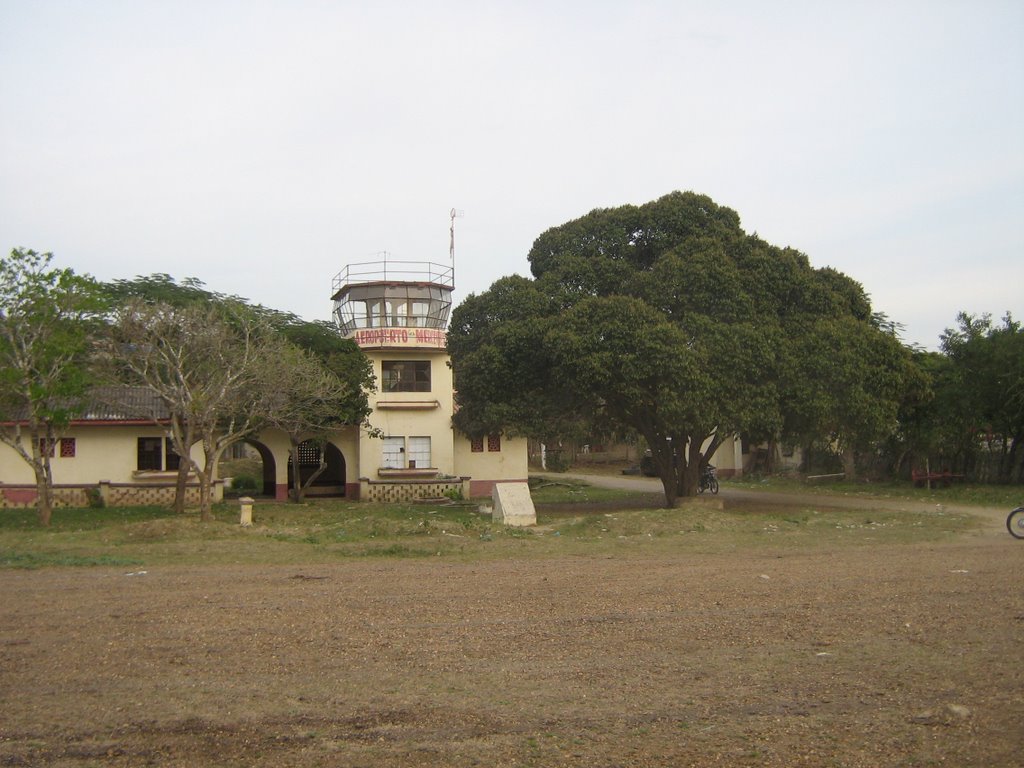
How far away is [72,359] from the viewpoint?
69.7ft

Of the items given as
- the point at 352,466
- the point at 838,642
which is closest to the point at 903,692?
the point at 838,642

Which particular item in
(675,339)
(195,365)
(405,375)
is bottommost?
(195,365)

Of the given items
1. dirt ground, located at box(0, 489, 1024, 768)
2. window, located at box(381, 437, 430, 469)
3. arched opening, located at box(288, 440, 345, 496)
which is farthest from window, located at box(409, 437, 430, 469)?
dirt ground, located at box(0, 489, 1024, 768)

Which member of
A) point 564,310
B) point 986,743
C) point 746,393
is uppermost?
point 564,310

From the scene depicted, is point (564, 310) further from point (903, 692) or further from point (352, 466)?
point (903, 692)

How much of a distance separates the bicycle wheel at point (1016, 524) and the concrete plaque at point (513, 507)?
31.7 feet

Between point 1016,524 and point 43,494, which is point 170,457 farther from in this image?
point 1016,524

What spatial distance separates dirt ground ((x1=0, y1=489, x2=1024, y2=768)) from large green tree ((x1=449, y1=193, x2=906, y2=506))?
955 cm

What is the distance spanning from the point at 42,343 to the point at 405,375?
1413 centimetres

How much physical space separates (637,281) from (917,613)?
14916 millimetres

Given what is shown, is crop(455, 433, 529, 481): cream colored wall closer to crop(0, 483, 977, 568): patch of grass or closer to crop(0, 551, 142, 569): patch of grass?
crop(0, 483, 977, 568): patch of grass

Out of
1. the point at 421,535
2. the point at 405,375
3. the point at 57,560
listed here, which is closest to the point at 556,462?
the point at 405,375

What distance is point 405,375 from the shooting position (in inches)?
1287

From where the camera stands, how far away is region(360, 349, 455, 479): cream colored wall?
32.2 meters
